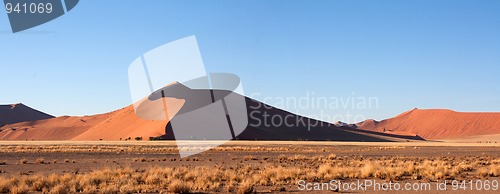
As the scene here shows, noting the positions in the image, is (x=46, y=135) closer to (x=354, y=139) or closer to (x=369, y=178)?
(x=354, y=139)

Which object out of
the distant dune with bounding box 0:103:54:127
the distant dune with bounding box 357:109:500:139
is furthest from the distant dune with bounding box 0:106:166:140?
the distant dune with bounding box 357:109:500:139

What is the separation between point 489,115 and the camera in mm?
186125

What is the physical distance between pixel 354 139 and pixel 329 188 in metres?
111

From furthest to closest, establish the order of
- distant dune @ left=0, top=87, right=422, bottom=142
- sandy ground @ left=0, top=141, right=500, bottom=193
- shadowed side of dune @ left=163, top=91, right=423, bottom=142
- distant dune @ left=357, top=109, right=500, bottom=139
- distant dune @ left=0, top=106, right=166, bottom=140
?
distant dune @ left=357, top=109, right=500, bottom=139 → shadowed side of dune @ left=163, top=91, right=423, bottom=142 → distant dune @ left=0, top=87, right=422, bottom=142 → distant dune @ left=0, top=106, right=166, bottom=140 → sandy ground @ left=0, top=141, right=500, bottom=193

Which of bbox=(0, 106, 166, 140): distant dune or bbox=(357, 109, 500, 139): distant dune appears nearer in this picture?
bbox=(0, 106, 166, 140): distant dune

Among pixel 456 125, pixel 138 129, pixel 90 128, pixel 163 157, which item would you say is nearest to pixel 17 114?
pixel 90 128

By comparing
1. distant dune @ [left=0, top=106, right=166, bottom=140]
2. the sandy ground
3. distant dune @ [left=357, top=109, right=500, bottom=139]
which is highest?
distant dune @ [left=357, top=109, right=500, bottom=139]

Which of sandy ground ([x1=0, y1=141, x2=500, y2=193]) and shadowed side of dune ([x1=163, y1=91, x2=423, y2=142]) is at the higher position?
shadowed side of dune ([x1=163, y1=91, x2=423, y2=142])

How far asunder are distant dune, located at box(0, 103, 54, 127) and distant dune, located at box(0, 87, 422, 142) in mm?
14838

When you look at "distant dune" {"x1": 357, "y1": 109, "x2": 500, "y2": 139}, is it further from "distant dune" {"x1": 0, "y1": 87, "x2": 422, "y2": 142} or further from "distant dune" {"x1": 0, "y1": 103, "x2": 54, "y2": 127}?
"distant dune" {"x1": 0, "y1": 103, "x2": 54, "y2": 127}

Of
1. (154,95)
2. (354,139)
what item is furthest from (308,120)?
(154,95)

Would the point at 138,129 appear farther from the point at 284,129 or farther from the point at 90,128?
the point at 284,129

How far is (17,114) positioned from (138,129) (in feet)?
314

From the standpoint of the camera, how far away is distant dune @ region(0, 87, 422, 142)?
101125mm
